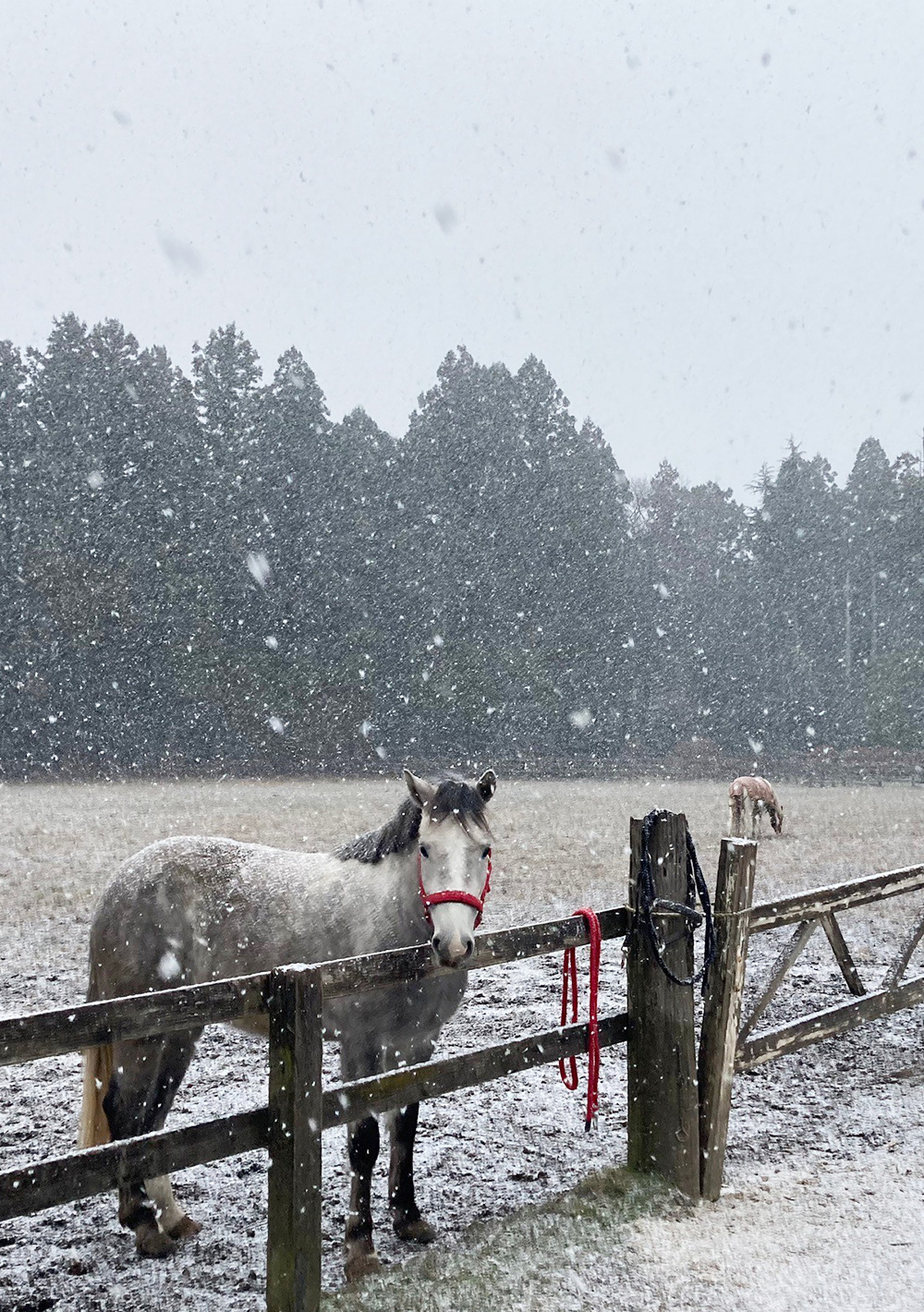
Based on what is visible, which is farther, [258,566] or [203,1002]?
[258,566]

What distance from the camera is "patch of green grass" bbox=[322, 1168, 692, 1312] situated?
3.38m

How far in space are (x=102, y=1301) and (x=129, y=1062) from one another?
809 mm

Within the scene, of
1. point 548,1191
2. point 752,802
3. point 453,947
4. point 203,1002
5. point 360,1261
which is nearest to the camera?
point 203,1002

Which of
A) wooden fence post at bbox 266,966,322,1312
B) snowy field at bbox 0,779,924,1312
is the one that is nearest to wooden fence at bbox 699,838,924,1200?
snowy field at bbox 0,779,924,1312

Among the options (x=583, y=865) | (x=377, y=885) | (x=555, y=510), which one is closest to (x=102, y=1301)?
(x=377, y=885)

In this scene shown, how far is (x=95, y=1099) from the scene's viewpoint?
13.2 ft

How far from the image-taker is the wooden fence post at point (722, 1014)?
420 cm

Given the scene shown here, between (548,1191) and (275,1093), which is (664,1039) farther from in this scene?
(275,1093)

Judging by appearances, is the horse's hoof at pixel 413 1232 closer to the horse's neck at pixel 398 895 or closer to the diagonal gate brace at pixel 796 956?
the horse's neck at pixel 398 895

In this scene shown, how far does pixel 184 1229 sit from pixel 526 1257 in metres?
1.41

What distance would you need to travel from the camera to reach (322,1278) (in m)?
3.71

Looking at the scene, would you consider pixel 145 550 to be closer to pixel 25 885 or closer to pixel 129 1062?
pixel 25 885

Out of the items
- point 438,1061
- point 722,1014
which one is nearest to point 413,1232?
point 438,1061

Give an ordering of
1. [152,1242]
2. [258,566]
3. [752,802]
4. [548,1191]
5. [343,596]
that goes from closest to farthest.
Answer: [152,1242]
[548,1191]
[752,802]
[258,566]
[343,596]
